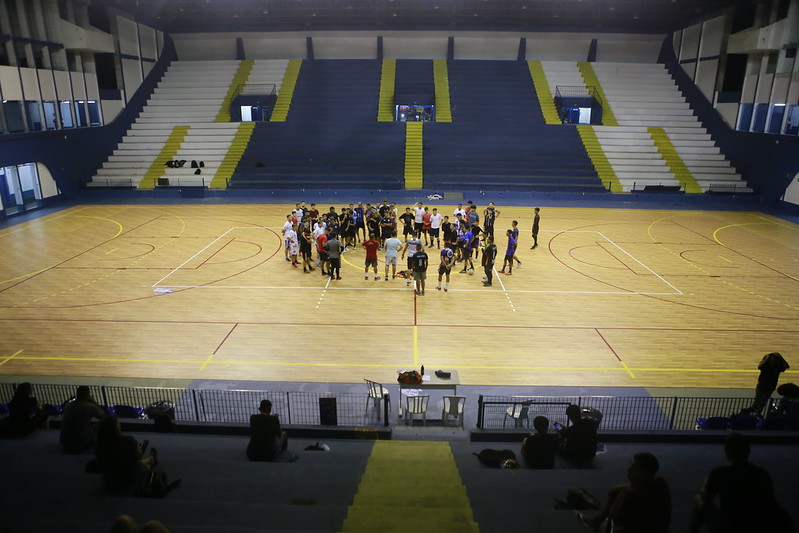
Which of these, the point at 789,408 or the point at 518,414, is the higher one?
the point at 789,408

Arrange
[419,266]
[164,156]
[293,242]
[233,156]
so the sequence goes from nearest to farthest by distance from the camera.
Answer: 1. [419,266]
2. [293,242]
3. [164,156]
4. [233,156]

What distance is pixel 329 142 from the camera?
3556 centimetres

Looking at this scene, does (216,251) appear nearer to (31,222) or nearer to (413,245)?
(413,245)

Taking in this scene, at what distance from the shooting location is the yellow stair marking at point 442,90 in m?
37.6

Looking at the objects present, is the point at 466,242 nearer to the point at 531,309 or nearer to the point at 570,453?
the point at 531,309

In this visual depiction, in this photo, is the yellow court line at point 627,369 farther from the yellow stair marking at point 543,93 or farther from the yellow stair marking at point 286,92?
the yellow stair marking at point 286,92

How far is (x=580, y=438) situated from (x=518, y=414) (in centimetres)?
226

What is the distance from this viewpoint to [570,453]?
23.6 feet

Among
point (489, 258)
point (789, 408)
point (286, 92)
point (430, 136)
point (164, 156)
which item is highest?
point (286, 92)

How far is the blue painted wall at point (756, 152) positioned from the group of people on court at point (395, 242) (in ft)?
55.4

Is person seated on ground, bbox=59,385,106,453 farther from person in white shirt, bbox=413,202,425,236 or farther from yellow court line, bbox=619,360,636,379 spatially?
person in white shirt, bbox=413,202,425,236

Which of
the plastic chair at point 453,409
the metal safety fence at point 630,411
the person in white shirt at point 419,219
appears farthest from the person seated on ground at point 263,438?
the person in white shirt at point 419,219

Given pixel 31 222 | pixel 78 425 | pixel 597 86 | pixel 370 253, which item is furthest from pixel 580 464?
pixel 597 86

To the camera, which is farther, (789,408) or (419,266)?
(419,266)
